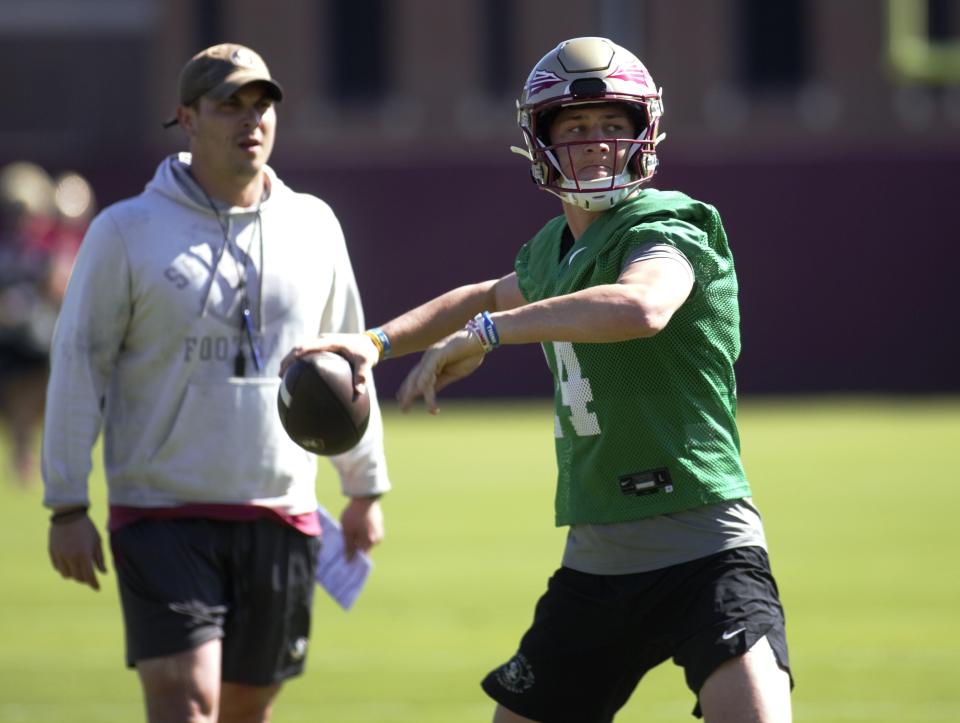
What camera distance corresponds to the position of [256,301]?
5484 millimetres

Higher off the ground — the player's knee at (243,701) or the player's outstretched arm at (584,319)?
the player's outstretched arm at (584,319)

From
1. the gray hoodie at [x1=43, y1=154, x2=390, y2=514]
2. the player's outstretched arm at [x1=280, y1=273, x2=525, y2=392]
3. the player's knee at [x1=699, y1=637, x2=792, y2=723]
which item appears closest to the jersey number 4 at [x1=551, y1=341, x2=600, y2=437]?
the player's outstretched arm at [x1=280, y1=273, x2=525, y2=392]

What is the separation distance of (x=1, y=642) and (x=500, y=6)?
93.0ft

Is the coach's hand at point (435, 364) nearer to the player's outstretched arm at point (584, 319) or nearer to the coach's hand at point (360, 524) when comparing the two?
the player's outstretched arm at point (584, 319)

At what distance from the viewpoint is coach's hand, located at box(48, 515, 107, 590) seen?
534 cm

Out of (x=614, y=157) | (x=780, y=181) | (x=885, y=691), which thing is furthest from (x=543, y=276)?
(x=780, y=181)

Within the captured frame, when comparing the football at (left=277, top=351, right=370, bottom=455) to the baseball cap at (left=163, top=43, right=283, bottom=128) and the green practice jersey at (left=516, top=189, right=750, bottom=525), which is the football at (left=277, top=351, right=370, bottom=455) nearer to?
the green practice jersey at (left=516, top=189, right=750, bottom=525)

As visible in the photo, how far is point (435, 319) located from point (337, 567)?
1.25 metres

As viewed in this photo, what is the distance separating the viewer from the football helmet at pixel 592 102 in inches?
181

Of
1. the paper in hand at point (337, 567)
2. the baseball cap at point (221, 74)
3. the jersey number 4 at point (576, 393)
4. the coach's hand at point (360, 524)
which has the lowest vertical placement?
the paper in hand at point (337, 567)

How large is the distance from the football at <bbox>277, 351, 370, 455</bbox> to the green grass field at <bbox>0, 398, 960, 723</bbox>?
9.03 ft

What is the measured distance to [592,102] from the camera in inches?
181

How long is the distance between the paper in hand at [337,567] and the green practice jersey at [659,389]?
1.35m

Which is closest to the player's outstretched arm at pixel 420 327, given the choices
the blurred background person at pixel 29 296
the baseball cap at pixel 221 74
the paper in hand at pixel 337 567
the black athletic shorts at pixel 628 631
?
the black athletic shorts at pixel 628 631
